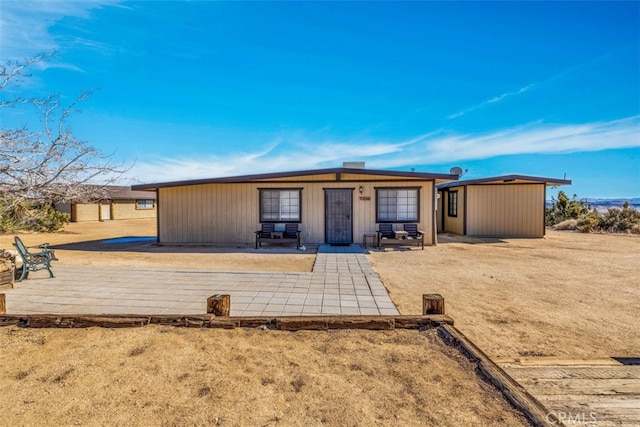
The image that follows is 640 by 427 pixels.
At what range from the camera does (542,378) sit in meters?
2.45

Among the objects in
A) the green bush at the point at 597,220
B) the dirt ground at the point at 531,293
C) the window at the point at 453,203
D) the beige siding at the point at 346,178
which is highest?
the beige siding at the point at 346,178

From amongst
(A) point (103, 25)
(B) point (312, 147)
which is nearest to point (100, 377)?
(A) point (103, 25)

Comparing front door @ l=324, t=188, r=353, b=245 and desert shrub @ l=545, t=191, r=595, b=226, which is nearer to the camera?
front door @ l=324, t=188, r=353, b=245

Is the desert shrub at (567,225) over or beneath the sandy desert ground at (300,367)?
over

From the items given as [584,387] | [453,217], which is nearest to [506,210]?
[453,217]

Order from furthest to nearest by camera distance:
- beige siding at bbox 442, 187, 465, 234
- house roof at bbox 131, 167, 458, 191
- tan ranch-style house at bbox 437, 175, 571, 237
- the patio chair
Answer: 1. beige siding at bbox 442, 187, 465, 234
2. tan ranch-style house at bbox 437, 175, 571, 237
3. house roof at bbox 131, 167, 458, 191
4. the patio chair

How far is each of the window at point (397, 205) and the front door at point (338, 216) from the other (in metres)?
1.00

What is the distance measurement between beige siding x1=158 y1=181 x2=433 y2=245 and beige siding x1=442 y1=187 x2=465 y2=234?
382cm

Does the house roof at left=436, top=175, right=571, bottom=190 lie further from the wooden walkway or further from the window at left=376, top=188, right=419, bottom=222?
the wooden walkway

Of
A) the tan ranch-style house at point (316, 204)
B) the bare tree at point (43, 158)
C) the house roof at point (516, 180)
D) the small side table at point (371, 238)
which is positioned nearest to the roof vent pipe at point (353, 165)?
the tan ranch-style house at point (316, 204)

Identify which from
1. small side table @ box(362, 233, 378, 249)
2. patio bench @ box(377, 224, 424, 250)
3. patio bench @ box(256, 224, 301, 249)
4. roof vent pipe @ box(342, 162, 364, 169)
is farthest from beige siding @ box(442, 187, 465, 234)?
patio bench @ box(256, 224, 301, 249)

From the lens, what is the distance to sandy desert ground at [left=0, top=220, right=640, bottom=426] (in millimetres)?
2043

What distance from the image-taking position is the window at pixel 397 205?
35.7 ft

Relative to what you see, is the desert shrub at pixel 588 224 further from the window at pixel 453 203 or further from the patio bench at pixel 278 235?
the patio bench at pixel 278 235
